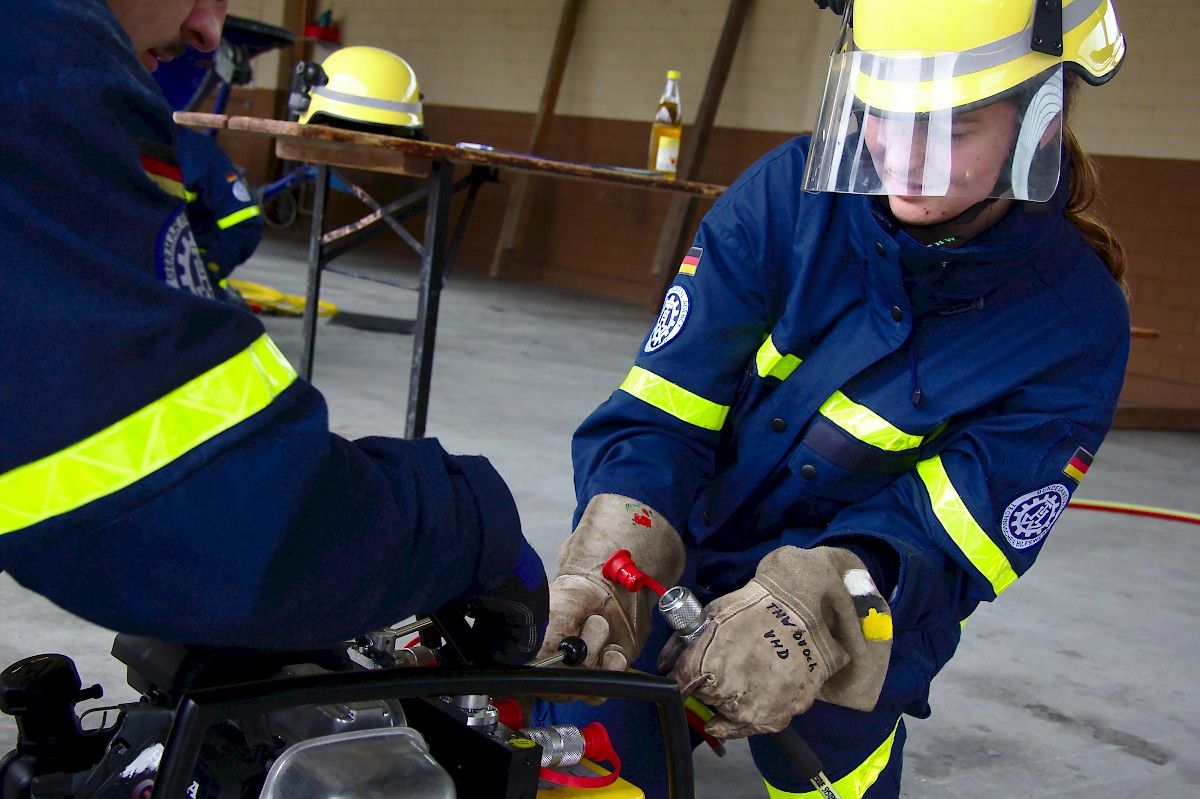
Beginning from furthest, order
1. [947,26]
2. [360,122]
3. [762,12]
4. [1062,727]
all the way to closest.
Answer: [762,12] < [360,122] < [1062,727] < [947,26]

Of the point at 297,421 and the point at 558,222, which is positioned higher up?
the point at 297,421

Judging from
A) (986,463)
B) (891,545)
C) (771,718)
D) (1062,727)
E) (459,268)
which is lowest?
(459,268)

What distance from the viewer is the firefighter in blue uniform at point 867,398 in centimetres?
148

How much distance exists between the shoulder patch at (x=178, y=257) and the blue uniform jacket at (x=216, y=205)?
3.29 metres

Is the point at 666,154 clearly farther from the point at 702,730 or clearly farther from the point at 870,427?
the point at 702,730

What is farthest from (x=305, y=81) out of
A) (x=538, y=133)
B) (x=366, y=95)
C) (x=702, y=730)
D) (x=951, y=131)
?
(x=538, y=133)

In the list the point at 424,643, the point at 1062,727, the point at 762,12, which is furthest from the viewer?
the point at 762,12

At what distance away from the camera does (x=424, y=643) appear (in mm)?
1302

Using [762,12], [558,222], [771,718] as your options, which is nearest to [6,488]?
[771,718]

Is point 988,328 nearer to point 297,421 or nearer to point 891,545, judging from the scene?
point 891,545

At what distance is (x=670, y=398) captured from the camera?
1688mm

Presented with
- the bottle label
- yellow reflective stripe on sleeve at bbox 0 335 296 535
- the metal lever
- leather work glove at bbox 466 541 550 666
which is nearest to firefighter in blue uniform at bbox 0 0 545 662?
yellow reflective stripe on sleeve at bbox 0 335 296 535

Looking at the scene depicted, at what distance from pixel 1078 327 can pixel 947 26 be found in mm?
456

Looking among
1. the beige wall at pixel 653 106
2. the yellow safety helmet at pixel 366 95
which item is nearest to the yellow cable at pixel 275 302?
the yellow safety helmet at pixel 366 95
